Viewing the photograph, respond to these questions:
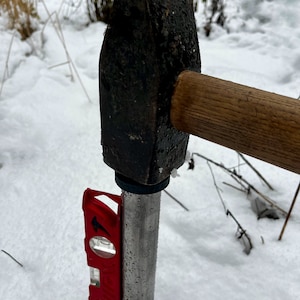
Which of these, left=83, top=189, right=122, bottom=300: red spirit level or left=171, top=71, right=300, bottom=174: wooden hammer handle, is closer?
left=171, top=71, right=300, bottom=174: wooden hammer handle

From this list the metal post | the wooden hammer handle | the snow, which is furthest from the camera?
Answer: the snow

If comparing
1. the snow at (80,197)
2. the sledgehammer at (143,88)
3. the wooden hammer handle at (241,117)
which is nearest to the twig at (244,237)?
the snow at (80,197)

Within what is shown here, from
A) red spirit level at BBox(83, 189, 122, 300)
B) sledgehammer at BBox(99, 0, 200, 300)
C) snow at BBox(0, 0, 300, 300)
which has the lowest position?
snow at BBox(0, 0, 300, 300)

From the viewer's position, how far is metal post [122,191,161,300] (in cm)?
79

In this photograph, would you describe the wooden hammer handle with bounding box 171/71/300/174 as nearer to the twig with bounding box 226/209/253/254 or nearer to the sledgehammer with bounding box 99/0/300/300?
the sledgehammer with bounding box 99/0/300/300

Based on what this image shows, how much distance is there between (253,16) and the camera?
109 inches

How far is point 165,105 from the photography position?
24.6 inches

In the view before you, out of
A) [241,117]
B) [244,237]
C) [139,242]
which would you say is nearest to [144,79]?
[241,117]

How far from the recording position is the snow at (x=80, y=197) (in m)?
1.17

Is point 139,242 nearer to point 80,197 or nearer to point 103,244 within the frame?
point 103,244

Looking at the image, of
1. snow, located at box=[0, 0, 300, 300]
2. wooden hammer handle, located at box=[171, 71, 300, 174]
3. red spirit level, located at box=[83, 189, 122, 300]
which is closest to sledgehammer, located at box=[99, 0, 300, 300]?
wooden hammer handle, located at box=[171, 71, 300, 174]

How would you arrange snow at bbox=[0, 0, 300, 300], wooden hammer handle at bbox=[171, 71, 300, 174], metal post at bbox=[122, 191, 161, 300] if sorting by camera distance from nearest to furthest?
wooden hammer handle at bbox=[171, 71, 300, 174] < metal post at bbox=[122, 191, 161, 300] < snow at bbox=[0, 0, 300, 300]

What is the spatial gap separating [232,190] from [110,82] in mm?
943

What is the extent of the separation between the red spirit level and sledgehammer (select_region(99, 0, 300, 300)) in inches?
6.2
